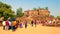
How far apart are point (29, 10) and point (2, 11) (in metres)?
32.2

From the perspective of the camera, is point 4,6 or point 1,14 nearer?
point 1,14

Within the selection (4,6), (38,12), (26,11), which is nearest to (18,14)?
(26,11)

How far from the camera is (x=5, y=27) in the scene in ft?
61.0

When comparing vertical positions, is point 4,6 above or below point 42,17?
above

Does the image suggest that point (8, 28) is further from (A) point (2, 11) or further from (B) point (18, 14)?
(B) point (18, 14)

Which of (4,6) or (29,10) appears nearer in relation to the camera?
(4,6)

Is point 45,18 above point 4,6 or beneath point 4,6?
beneath

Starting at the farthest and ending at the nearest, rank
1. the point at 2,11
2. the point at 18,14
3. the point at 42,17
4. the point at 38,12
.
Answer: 1. the point at 18,14
2. the point at 38,12
3. the point at 42,17
4. the point at 2,11

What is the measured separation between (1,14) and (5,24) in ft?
98.6

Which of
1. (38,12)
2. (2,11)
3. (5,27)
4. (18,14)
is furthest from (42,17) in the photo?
(5,27)

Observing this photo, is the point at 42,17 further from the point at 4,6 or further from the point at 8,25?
the point at 8,25

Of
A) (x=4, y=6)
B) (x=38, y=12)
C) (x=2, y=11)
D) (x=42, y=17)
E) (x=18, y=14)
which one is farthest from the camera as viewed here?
(x=18, y=14)

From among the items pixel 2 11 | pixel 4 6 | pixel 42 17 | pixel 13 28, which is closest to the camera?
Result: pixel 13 28

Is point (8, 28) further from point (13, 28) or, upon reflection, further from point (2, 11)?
point (2, 11)
